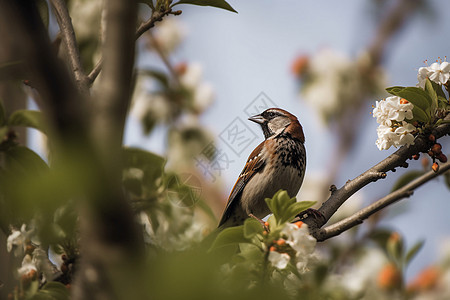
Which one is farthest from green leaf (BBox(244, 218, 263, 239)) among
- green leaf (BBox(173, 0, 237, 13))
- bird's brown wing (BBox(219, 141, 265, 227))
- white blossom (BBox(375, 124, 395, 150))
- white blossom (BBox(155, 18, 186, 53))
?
white blossom (BBox(155, 18, 186, 53))

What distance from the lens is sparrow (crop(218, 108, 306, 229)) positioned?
387cm

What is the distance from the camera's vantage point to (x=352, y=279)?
200 centimetres

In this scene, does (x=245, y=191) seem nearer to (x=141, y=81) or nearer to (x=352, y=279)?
(x=141, y=81)

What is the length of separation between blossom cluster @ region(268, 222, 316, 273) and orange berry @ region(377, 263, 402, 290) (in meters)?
→ 0.56

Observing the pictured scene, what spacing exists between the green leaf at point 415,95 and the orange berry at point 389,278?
2.40 ft

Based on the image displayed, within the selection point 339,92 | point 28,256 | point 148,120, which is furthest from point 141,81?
point 28,256

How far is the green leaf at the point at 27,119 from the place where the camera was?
6.89ft

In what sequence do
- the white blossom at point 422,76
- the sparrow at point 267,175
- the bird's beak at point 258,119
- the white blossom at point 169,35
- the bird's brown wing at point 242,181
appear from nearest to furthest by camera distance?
the white blossom at point 422,76 → the sparrow at point 267,175 → the bird's brown wing at point 242,181 → the bird's beak at point 258,119 → the white blossom at point 169,35

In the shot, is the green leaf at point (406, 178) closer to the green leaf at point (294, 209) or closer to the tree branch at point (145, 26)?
the green leaf at point (294, 209)

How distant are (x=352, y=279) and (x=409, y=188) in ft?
1.38

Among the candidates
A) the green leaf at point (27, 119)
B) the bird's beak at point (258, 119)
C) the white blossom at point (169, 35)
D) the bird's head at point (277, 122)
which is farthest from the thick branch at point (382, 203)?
the white blossom at point (169, 35)

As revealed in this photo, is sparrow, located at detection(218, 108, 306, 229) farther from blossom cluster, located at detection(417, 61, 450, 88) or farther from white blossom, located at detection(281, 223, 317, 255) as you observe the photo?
white blossom, located at detection(281, 223, 317, 255)

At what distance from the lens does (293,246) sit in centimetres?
180

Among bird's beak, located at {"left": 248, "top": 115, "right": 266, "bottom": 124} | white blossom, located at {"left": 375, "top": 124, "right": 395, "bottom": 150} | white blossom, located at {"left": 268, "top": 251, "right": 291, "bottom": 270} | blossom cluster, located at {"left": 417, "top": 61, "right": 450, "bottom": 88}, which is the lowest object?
bird's beak, located at {"left": 248, "top": 115, "right": 266, "bottom": 124}
